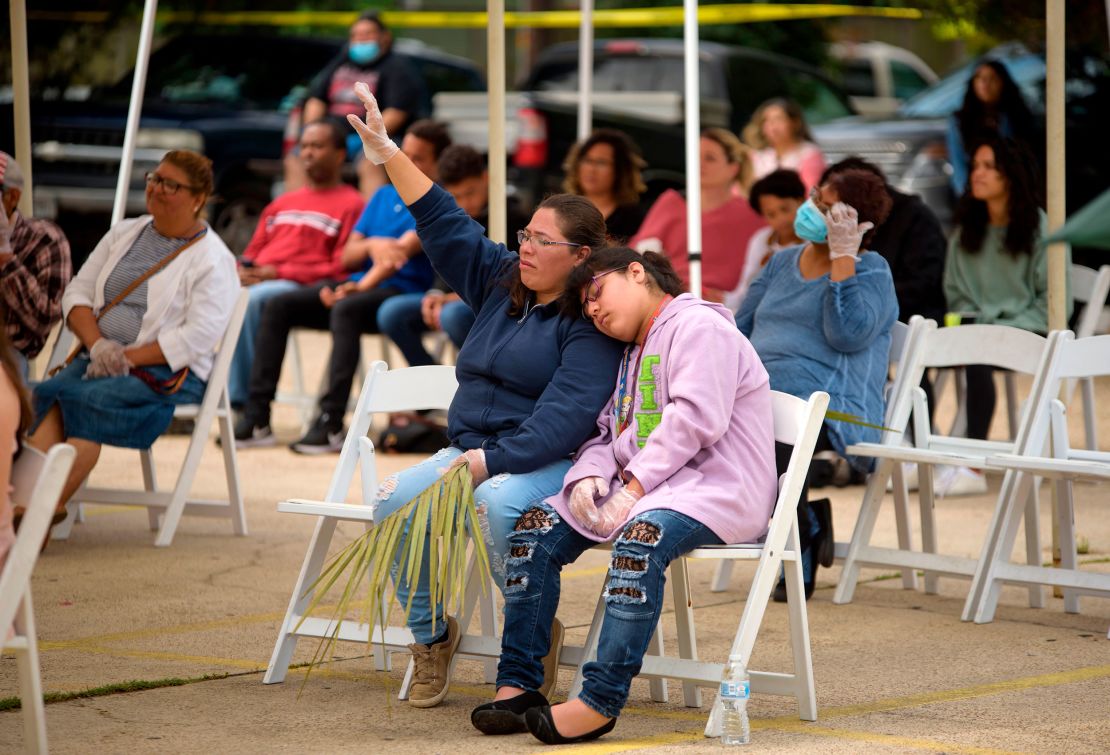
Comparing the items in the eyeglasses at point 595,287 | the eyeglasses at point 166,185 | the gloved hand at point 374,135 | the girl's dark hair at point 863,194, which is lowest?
the eyeglasses at point 595,287

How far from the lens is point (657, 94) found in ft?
48.1

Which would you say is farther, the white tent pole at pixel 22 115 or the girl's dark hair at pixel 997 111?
the girl's dark hair at pixel 997 111

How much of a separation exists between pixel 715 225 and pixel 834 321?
3286 mm

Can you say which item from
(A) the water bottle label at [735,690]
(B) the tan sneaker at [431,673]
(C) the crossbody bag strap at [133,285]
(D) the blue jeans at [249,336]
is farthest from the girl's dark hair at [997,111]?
(A) the water bottle label at [735,690]

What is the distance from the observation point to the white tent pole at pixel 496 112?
639 centimetres

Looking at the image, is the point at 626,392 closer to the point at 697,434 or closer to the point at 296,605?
the point at 697,434

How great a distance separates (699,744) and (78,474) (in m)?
3.36

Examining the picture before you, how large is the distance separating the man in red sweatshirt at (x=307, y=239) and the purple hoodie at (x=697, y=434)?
551 centimetres

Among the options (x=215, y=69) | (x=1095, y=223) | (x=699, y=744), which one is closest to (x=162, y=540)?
(x=699, y=744)

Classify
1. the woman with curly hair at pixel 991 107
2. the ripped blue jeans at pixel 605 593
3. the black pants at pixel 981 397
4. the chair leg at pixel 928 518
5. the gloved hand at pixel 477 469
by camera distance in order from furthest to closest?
the woman with curly hair at pixel 991 107 → the black pants at pixel 981 397 → the chair leg at pixel 928 518 → the gloved hand at pixel 477 469 → the ripped blue jeans at pixel 605 593

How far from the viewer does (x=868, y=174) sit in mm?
6461

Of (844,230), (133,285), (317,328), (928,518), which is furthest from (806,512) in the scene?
(317,328)

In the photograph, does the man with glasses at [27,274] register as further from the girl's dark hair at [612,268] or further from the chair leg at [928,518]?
the chair leg at [928,518]

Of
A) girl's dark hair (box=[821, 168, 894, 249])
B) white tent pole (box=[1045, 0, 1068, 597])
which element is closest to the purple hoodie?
girl's dark hair (box=[821, 168, 894, 249])
